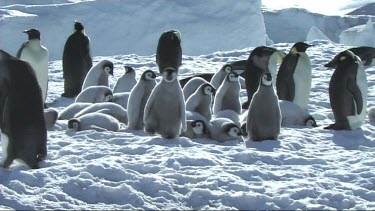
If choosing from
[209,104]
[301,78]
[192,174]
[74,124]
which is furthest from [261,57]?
[192,174]

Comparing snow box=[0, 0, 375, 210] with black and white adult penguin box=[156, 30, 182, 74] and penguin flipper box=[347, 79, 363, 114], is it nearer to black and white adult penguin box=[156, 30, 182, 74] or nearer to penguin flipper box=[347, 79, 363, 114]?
penguin flipper box=[347, 79, 363, 114]

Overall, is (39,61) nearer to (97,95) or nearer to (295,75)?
(97,95)

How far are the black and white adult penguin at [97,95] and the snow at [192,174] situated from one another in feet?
3.83

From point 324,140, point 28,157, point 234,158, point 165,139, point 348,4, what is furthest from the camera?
point 348,4

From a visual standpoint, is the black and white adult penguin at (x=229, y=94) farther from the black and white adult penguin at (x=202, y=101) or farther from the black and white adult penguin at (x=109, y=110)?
the black and white adult penguin at (x=109, y=110)

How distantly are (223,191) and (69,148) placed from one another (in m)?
1.54

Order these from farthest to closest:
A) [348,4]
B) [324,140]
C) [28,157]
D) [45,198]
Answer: [348,4] < [324,140] < [28,157] < [45,198]

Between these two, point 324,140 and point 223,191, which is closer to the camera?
point 223,191

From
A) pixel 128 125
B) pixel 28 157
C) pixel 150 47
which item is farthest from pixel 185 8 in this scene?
pixel 28 157

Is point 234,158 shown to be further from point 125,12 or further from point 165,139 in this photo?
point 125,12

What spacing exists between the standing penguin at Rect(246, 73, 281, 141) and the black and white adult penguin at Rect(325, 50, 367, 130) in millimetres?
1021

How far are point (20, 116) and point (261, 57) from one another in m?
4.19

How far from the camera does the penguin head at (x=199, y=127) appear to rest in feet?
22.0

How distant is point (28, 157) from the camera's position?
5.48m
